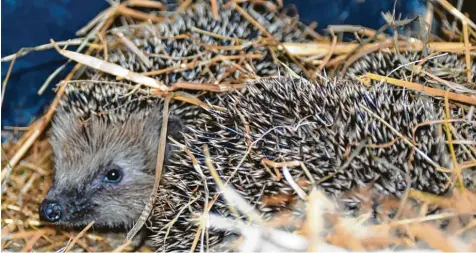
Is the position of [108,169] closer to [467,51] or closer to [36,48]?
[36,48]

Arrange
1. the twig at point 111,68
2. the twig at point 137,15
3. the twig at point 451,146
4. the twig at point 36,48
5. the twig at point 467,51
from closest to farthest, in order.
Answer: the twig at point 451,146 < the twig at point 467,51 < the twig at point 111,68 < the twig at point 36,48 < the twig at point 137,15

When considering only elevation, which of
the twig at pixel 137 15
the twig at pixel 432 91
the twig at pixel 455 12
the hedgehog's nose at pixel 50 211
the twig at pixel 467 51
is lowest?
the hedgehog's nose at pixel 50 211

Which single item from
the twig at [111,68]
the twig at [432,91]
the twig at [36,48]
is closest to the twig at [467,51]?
the twig at [432,91]

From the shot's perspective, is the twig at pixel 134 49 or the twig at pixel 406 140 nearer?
the twig at pixel 406 140

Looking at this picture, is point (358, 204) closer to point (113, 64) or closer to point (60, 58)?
point (113, 64)

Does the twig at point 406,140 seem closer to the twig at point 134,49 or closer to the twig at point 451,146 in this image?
the twig at point 451,146

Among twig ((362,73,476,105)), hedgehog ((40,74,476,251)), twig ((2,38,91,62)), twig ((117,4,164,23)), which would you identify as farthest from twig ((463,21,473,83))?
twig ((2,38,91,62))

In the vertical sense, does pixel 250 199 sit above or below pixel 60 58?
below

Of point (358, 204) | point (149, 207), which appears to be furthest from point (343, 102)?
point (149, 207)
